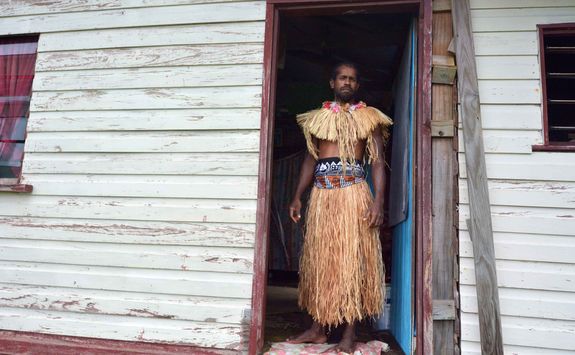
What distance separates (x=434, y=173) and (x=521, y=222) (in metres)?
0.62

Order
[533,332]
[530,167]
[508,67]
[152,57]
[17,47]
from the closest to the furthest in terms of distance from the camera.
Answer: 1. [533,332]
2. [530,167]
3. [508,67]
4. [152,57]
5. [17,47]

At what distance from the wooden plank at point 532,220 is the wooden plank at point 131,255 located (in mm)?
1586

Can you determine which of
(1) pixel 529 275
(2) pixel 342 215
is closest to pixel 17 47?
(2) pixel 342 215

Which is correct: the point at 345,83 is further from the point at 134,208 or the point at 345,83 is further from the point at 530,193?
the point at 134,208

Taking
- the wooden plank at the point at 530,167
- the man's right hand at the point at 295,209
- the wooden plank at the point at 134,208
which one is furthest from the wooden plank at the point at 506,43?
the wooden plank at the point at 134,208

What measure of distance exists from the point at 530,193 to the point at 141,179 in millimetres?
2712

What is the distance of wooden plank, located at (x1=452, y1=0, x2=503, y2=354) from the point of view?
2658 mm

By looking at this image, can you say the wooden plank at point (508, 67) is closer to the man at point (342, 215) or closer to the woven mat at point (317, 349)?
the man at point (342, 215)

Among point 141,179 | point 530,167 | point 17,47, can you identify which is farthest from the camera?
point 17,47

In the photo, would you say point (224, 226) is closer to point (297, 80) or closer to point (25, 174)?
point (25, 174)

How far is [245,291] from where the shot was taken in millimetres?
3039

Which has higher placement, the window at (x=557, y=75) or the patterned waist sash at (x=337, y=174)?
the window at (x=557, y=75)

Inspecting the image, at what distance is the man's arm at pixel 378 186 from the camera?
311 cm

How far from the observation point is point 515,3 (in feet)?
9.86
